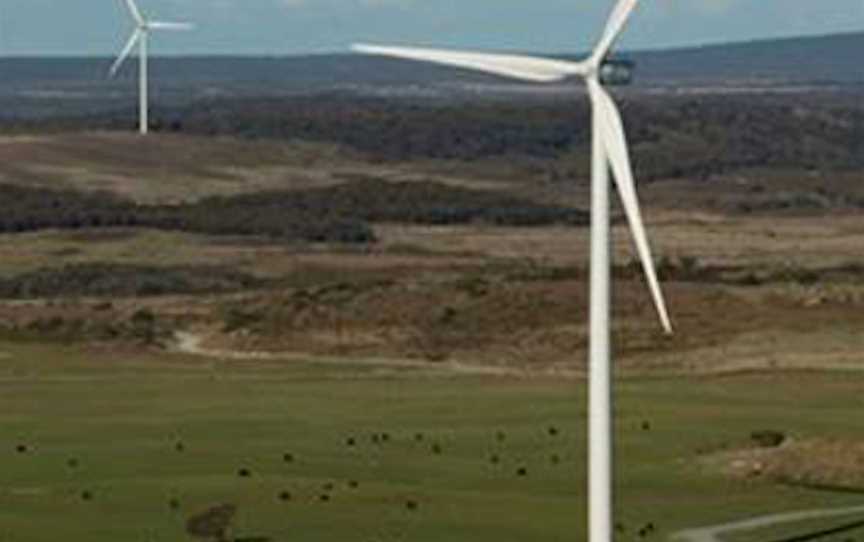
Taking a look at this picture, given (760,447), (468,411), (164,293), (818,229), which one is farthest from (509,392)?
(818,229)

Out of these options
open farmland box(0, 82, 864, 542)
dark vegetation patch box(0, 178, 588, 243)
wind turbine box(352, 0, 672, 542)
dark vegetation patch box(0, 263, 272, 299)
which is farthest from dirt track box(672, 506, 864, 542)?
dark vegetation patch box(0, 178, 588, 243)

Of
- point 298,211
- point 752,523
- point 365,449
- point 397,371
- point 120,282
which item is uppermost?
point 752,523

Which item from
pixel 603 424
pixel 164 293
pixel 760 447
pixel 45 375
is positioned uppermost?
pixel 603 424

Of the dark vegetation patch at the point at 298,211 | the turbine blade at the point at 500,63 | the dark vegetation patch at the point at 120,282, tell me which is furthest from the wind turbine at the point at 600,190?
the dark vegetation patch at the point at 298,211

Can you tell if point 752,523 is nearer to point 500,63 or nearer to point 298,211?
point 500,63

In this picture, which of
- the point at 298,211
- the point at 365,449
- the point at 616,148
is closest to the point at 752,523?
the point at 616,148

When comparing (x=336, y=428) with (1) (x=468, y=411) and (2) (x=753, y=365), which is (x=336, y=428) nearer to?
(1) (x=468, y=411)

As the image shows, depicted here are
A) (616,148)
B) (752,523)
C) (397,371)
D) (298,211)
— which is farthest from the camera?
(298,211)
